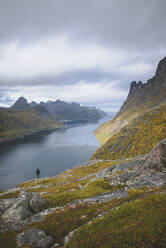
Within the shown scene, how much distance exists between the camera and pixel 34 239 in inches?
444

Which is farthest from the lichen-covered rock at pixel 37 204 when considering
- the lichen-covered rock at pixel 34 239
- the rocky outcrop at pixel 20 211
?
the lichen-covered rock at pixel 34 239

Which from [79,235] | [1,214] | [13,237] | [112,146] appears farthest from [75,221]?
[112,146]

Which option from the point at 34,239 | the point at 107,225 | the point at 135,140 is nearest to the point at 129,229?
the point at 107,225

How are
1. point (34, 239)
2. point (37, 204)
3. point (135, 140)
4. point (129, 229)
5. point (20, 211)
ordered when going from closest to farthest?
point (129, 229) < point (34, 239) < point (20, 211) < point (37, 204) < point (135, 140)

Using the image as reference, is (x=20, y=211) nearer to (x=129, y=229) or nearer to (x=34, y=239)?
(x=34, y=239)

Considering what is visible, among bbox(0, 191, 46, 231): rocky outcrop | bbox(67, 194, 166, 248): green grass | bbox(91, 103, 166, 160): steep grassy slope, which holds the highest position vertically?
bbox(67, 194, 166, 248): green grass

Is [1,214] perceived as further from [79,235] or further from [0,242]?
[79,235]

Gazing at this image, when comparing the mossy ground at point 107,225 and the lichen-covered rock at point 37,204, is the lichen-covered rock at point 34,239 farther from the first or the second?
the lichen-covered rock at point 37,204

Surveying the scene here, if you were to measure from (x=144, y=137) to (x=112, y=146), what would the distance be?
94.4ft

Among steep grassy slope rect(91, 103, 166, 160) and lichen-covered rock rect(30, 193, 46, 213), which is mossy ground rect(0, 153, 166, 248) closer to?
lichen-covered rock rect(30, 193, 46, 213)

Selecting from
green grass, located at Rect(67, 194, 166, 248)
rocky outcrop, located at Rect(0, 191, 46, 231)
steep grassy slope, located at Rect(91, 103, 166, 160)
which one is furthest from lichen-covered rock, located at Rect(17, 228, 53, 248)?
steep grassy slope, located at Rect(91, 103, 166, 160)

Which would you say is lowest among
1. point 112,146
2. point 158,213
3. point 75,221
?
point 112,146

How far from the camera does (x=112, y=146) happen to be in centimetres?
11375

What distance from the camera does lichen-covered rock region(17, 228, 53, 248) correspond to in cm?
1081
